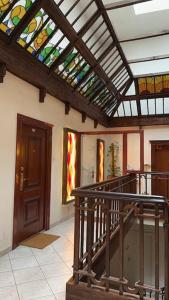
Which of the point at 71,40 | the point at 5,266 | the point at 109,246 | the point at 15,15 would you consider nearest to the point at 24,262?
the point at 5,266

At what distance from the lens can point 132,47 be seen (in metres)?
5.84

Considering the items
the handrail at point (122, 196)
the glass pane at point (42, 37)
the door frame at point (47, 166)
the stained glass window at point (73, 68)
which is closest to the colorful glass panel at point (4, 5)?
the glass pane at point (42, 37)

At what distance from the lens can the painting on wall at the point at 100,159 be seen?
788 cm

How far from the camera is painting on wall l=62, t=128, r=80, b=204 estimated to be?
17.2 ft

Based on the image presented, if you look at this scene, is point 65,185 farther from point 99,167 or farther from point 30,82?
point 99,167

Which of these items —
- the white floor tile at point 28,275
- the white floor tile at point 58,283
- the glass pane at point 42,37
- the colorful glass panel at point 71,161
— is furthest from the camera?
the colorful glass panel at point 71,161

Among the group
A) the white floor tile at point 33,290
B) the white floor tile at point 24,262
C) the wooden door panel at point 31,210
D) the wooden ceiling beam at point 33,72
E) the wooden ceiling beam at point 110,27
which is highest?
the wooden ceiling beam at point 110,27

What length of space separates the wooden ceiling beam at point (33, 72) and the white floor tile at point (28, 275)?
2.77 m

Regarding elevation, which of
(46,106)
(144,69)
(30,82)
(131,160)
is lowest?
(131,160)

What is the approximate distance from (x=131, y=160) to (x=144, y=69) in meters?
3.39

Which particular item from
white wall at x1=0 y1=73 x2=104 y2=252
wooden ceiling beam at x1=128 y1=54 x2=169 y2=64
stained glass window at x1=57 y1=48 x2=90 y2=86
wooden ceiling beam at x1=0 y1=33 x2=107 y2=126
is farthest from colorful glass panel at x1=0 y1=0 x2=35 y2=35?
wooden ceiling beam at x1=128 y1=54 x2=169 y2=64

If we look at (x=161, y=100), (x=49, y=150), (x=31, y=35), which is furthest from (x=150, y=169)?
(x=31, y=35)

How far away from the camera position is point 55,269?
2.93 meters

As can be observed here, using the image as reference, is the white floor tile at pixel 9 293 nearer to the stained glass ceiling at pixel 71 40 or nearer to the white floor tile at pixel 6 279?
the white floor tile at pixel 6 279
